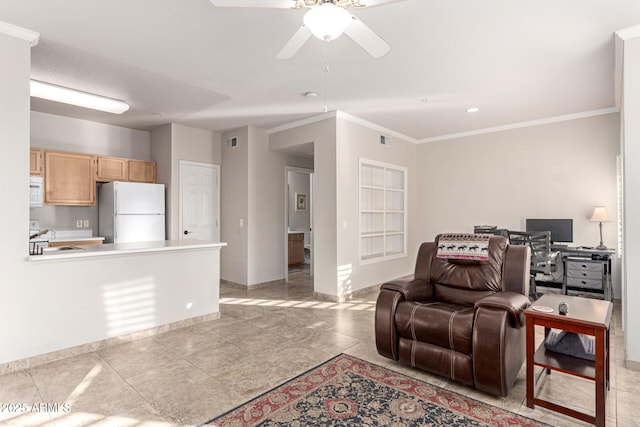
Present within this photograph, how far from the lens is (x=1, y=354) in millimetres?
2678

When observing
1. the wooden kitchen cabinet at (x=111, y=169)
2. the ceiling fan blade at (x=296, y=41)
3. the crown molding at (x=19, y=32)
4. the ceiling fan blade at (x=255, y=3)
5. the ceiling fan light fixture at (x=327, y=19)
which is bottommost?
the wooden kitchen cabinet at (x=111, y=169)

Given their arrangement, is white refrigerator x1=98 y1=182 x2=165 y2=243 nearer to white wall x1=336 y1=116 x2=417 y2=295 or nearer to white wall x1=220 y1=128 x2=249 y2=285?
white wall x1=220 y1=128 x2=249 y2=285

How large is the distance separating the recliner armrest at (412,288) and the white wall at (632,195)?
153 cm

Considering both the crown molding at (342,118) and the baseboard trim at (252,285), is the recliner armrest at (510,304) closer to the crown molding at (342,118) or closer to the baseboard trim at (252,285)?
the crown molding at (342,118)

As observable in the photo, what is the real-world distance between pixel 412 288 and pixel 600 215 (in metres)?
3.56

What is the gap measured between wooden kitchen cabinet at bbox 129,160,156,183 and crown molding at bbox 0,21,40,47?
112 inches

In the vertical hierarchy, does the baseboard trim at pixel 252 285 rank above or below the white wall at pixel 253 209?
below

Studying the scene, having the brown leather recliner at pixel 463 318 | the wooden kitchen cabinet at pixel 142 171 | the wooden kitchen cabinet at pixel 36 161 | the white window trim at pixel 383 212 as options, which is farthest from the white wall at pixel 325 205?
the wooden kitchen cabinet at pixel 36 161

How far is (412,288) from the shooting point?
2.89m

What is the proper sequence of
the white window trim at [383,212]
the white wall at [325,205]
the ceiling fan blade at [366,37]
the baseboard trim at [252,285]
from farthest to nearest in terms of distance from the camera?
the baseboard trim at [252,285] < the white window trim at [383,212] < the white wall at [325,205] < the ceiling fan blade at [366,37]

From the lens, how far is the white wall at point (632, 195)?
2.73 meters

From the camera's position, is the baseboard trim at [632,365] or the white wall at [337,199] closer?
the baseboard trim at [632,365]

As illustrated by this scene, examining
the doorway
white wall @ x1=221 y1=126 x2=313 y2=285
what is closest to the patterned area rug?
white wall @ x1=221 y1=126 x2=313 y2=285

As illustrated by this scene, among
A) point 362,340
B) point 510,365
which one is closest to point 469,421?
point 510,365
